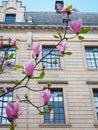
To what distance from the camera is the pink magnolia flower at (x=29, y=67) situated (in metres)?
3.54

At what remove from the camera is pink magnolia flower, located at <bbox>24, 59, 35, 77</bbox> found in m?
3.54

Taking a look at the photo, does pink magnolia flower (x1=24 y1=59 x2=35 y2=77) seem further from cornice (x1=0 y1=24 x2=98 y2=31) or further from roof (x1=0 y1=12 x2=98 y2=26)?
roof (x1=0 y1=12 x2=98 y2=26)

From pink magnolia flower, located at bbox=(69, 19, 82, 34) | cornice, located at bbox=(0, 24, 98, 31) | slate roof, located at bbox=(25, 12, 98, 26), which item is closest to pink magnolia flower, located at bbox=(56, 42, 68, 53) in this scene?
pink magnolia flower, located at bbox=(69, 19, 82, 34)

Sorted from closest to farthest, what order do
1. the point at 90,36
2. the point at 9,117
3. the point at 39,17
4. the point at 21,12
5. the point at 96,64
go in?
the point at 9,117, the point at 96,64, the point at 90,36, the point at 21,12, the point at 39,17

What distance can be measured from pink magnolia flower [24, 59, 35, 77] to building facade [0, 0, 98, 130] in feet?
38.0

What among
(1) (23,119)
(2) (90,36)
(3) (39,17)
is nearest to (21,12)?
(3) (39,17)

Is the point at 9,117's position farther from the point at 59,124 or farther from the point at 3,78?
the point at 3,78

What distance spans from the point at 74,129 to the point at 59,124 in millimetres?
872

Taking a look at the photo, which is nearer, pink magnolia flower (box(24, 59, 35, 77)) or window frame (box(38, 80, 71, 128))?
pink magnolia flower (box(24, 59, 35, 77))

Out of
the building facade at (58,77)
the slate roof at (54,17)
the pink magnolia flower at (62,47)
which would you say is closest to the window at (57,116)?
the building facade at (58,77)

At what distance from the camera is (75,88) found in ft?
55.0

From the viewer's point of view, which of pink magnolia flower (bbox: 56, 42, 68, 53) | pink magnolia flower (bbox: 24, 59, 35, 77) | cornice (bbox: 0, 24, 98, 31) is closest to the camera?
pink magnolia flower (bbox: 24, 59, 35, 77)

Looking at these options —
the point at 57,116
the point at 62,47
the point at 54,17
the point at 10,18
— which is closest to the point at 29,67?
the point at 62,47

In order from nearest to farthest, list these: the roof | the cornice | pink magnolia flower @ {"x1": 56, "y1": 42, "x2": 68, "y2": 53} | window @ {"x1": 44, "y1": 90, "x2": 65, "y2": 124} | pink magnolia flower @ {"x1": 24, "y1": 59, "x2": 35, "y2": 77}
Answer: pink magnolia flower @ {"x1": 24, "y1": 59, "x2": 35, "y2": 77}
pink magnolia flower @ {"x1": 56, "y1": 42, "x2": 68, "y2": 53}
window @ {"x1": 44, "y1": 90, "x2": 65, "y2": 124}
the cornice
the roof
